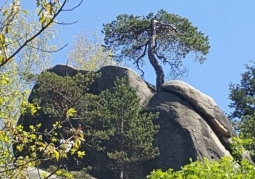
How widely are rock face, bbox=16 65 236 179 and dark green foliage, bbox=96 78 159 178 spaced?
0.77m

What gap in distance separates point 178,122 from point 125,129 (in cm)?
205

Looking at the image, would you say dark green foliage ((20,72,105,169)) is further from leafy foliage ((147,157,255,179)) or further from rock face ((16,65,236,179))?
leafy foliage ((147,157,255,179))

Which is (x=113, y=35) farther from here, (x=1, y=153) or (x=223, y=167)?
(x=1, y=153)

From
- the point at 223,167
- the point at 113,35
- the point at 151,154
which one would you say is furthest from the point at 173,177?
the point at 113,35

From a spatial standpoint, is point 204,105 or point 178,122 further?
point 204,105

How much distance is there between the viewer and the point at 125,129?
46.3ft

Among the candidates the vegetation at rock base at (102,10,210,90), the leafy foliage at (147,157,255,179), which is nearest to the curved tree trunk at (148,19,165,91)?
the vegetation at rock base at (102,10,210,90)

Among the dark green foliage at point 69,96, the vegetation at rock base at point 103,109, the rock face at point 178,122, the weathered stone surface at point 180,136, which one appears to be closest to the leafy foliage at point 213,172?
the vegetation at rock base at point 103,109

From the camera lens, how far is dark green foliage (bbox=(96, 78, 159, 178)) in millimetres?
13781

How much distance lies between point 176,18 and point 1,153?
1489cm

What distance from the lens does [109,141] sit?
1470 centimetres

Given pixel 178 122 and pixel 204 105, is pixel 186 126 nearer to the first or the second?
pixel 178 122

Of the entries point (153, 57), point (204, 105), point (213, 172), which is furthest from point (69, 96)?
point (213, 172)

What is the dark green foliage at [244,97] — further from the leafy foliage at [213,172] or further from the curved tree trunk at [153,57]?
the leafy foliage at [213,172]
